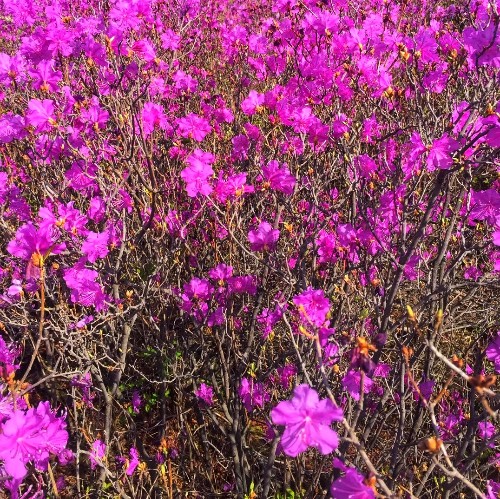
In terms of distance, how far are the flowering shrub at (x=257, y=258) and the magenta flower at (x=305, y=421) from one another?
71cm

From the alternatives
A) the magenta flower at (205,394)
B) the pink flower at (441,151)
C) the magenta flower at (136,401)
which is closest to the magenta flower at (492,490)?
the pink flower at (441,151)

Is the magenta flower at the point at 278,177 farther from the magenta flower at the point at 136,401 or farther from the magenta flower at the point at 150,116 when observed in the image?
the magenta flower at the point at 136,401

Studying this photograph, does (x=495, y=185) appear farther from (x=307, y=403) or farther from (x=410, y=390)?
(x=307, y=403)

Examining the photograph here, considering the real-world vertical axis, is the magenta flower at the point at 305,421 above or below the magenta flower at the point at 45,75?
below

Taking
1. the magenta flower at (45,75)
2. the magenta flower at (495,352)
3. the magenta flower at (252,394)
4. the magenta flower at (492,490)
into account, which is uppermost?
the magenta flower at (45,75)

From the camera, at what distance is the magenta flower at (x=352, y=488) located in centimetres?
109

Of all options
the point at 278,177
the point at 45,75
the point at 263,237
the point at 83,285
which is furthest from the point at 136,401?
→ the point at 45,75

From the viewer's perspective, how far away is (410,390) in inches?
91.1

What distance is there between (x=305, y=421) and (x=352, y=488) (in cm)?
18

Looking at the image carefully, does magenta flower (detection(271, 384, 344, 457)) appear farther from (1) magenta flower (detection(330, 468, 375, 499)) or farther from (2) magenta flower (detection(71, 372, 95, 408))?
(2) magenta flower (detection(71, 372, 95, 408))

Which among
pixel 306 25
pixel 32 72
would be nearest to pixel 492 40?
pixel 306 25

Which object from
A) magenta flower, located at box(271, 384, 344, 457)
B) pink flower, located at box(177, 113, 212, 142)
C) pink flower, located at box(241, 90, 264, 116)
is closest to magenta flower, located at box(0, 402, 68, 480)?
magenta flower, located at box(271, 384, 344, 457)

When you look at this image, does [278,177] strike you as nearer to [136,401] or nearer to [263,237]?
[263,237]

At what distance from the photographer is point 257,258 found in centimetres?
207
